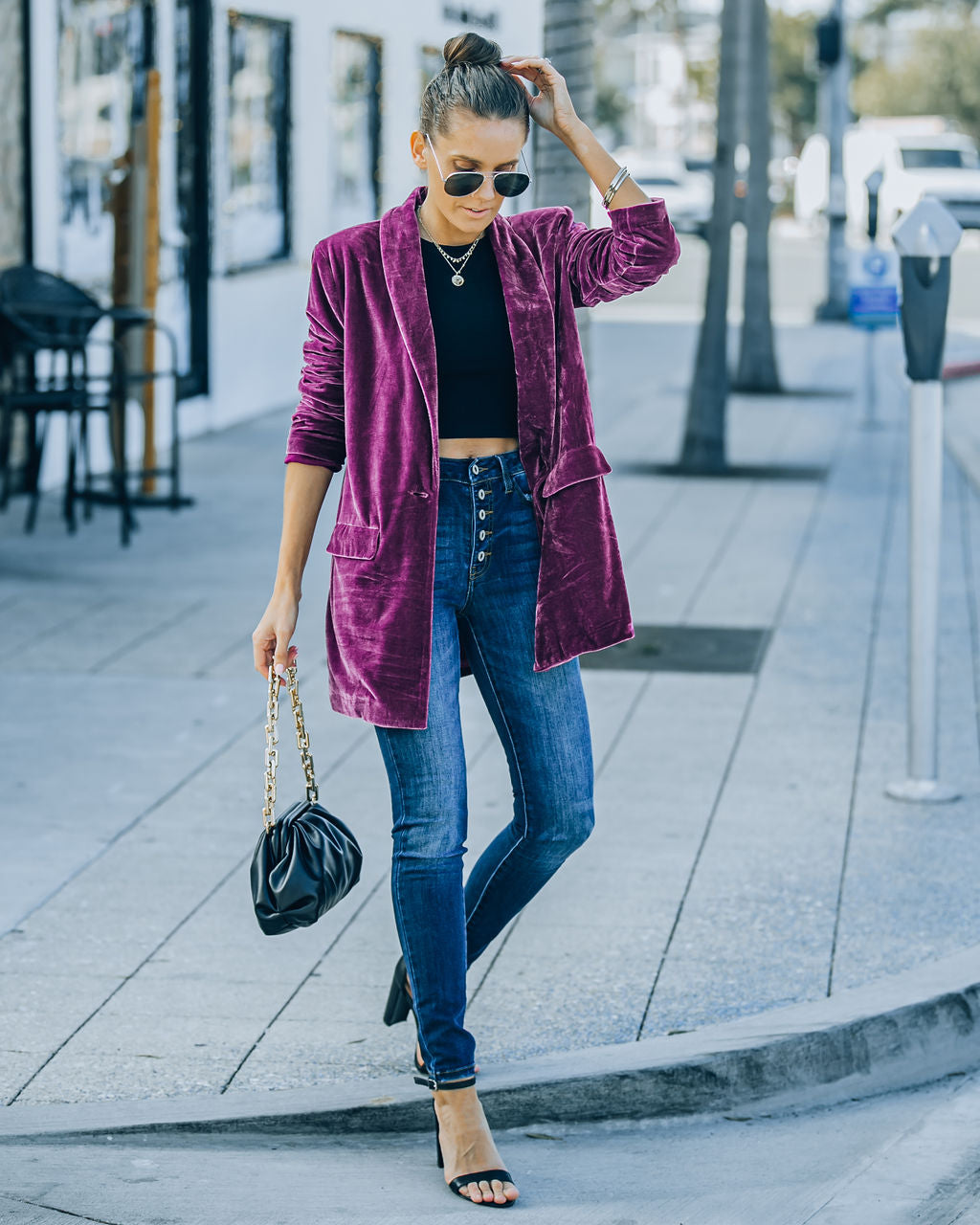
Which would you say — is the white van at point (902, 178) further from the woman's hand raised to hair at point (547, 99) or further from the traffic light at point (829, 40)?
the woman's hand raised to hair at point (547, 99)

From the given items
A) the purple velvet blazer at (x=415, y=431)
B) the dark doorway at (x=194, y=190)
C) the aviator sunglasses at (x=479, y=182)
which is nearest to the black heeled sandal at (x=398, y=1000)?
the purple velvet blazer at (x=415, y=431)

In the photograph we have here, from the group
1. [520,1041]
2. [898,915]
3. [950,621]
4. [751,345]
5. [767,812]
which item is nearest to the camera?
[520,1041]

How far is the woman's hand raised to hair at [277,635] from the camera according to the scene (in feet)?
11.1

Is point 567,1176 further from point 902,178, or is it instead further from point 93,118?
point 902,178

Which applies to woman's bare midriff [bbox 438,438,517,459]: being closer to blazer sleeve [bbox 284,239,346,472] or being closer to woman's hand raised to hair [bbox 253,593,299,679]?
blazer sleeve [bbox 284,239,346,472]

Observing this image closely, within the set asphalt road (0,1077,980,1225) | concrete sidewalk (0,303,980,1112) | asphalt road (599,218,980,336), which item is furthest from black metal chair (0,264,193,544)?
asphalt road (599,218,980,336)

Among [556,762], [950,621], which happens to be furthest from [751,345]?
[556,762]

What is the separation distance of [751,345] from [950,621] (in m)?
8.41

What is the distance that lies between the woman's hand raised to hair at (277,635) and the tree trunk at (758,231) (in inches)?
489

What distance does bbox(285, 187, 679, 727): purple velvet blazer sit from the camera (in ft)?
10.6

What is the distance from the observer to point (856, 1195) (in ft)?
11.2

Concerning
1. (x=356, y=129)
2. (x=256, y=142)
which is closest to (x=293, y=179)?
(x=256, y=142)

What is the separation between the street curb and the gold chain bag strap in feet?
1.43

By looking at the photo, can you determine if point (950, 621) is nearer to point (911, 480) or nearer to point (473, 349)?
point (911, 480)
